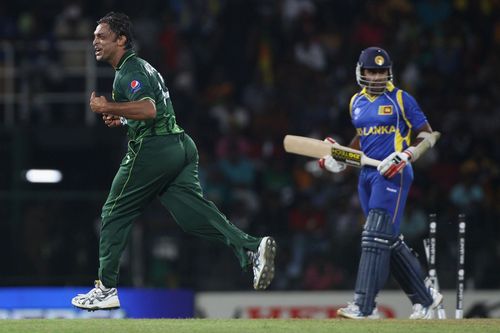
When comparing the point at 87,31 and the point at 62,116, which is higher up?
the point at 87,31

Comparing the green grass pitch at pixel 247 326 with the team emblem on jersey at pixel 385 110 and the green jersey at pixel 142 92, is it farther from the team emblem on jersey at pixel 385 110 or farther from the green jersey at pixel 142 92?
the team emblem on jersey at pixel 385 110

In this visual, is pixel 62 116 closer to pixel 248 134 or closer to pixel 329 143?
pixel 248 134

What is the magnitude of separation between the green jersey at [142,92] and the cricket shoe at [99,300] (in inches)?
41.9

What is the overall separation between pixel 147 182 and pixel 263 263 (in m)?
0.95

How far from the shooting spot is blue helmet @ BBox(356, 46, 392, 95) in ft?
31.8

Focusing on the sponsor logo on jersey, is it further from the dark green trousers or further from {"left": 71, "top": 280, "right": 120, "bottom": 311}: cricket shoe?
{"left": 71, "top": 280, "right": 120, "bottom": 311}: cricket shoe

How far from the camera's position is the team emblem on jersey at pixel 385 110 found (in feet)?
31.6

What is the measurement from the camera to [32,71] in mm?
17016

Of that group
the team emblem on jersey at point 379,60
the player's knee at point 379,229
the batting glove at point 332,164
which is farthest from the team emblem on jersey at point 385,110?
the player's knee at point 379,229

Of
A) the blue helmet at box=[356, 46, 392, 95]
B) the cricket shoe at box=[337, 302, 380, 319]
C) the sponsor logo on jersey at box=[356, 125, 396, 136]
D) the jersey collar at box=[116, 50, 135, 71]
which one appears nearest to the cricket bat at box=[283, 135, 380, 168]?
the sponsor logo on jersey at box=[356, 125, 396, 136]

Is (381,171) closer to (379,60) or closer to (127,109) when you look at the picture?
(379,60)

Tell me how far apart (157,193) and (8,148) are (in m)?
7.98

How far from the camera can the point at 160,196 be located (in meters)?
9.06

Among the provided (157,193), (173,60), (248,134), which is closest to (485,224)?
(248,134)
